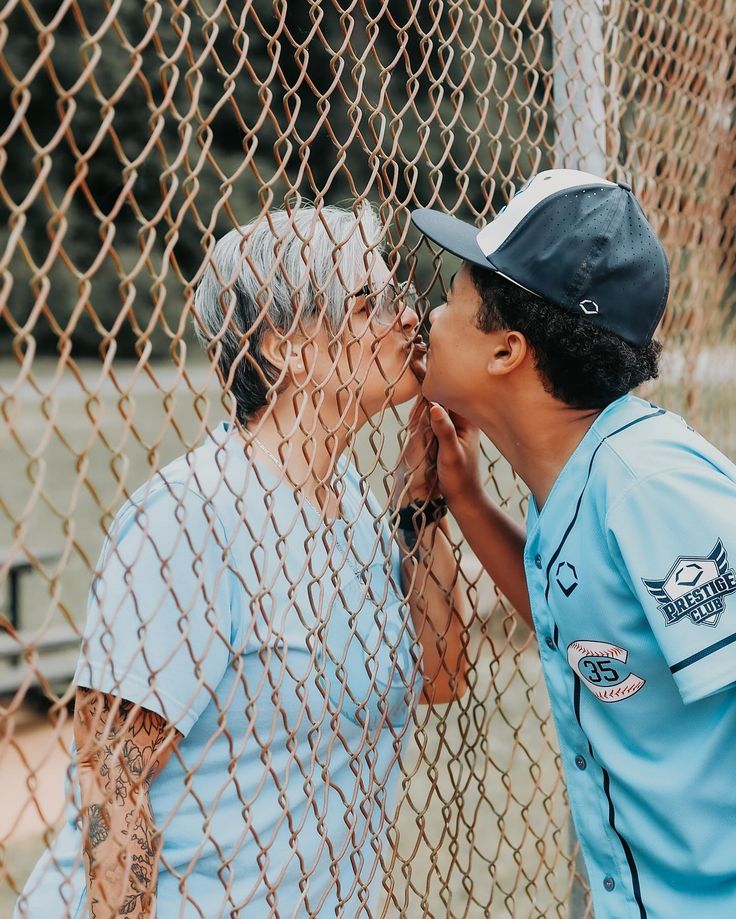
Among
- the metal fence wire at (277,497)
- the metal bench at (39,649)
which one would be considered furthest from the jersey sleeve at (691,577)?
the metal bench at (39,649)

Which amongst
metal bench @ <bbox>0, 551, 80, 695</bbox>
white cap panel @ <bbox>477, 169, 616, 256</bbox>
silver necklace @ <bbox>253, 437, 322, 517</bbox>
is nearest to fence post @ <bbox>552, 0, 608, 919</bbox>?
white cap panel @ <bbox>477, 169, 616, 256</bbox>

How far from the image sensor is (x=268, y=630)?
1.57 m

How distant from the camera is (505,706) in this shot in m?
5.92

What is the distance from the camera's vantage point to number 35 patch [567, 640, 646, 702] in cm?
158

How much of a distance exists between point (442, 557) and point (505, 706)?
4.07 metres

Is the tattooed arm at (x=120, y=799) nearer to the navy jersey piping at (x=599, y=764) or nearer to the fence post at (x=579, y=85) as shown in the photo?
the navy jersey piping at (x=599, y=764)

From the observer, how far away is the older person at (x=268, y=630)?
1484 mm

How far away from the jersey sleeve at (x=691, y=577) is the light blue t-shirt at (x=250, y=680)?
0.48 m

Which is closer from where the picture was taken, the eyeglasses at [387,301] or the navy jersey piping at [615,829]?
the navy jersey piping at [615,829]

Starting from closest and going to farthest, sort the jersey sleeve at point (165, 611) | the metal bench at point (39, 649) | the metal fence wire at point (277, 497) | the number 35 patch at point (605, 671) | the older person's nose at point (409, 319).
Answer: the metal fence wire at point (277, 497) < the jersey sleeve at point (165, 611) < the number 35 patch at point (605, 671) < the older person's nose at point (409, 319) < the metal bench at point (39, 649)

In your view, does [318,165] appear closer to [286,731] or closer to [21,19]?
[21,19]

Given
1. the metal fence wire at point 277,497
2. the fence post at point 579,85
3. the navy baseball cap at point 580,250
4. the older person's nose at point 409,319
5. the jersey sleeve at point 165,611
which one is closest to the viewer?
the metal fence wire at point 277,497

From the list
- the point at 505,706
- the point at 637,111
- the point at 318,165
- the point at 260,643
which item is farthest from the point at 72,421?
the point at 260,643

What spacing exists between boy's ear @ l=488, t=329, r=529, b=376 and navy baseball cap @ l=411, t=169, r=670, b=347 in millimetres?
78
